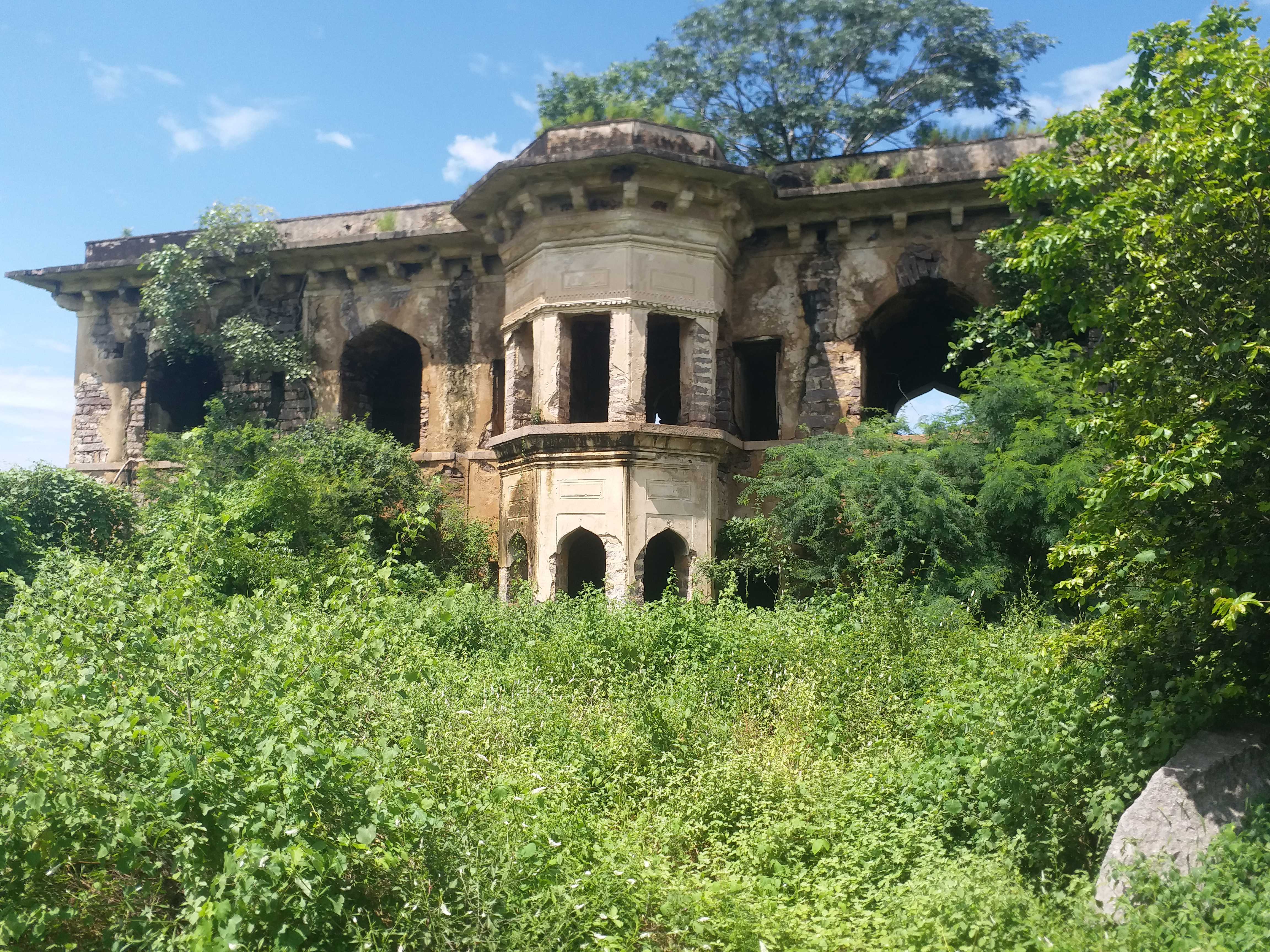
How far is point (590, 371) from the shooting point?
45.1 feet

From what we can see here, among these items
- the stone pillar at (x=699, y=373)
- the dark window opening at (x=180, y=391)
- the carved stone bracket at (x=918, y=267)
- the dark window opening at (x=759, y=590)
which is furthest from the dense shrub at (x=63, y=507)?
the carved stone bracket at (x=918, y=267)

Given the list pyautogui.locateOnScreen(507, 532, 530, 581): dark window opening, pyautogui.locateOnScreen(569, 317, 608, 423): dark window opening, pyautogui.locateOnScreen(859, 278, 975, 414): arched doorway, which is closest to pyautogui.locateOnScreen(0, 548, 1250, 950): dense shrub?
pyautogui.locateOnScreen(507, 532, 530, 581): dark window opening

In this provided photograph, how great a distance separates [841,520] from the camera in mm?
9438

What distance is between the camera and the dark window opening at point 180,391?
14250mm

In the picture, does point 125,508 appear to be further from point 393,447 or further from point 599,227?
point 599,227

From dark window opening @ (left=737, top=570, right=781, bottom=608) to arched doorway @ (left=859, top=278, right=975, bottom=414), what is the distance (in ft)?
7.25

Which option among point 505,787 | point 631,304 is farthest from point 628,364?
point 505,787

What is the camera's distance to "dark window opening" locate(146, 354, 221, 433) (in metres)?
14.2

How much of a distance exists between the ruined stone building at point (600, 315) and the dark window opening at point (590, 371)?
0.04 m

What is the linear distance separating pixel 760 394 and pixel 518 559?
6.13 meters

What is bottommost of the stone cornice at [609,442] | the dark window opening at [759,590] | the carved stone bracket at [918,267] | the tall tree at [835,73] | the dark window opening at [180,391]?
the dark window opening at [759,590]

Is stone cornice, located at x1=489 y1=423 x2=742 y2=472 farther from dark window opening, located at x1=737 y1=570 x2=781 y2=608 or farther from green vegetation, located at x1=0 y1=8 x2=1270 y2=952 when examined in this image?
green vegetation, located at x1=0 y1=8 x2=1270 y2=952

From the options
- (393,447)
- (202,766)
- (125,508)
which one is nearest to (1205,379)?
(202,766)

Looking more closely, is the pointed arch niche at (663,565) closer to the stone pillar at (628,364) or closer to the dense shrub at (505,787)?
the stone pillar at (628,364)
